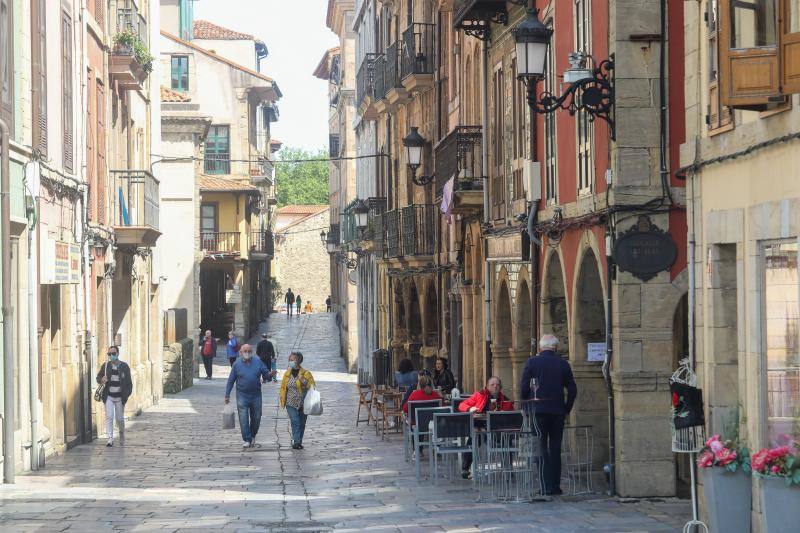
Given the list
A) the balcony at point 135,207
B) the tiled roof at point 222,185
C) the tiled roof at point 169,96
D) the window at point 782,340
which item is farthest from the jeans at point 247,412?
the tiled roof at point 222,185

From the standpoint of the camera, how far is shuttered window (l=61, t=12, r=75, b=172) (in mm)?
23297

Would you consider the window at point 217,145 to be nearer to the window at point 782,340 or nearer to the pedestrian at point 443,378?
the pedestrian at point 443,378

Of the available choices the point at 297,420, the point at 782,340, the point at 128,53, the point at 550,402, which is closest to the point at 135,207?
the point at 128,53

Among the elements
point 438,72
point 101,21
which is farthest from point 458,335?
point 101,21

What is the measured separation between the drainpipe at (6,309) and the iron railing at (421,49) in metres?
16.2

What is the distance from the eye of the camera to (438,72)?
32.1 metres

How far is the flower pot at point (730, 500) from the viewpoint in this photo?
11.4 m

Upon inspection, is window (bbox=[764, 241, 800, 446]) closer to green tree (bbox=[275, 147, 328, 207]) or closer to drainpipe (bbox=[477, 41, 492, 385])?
drainpipe (bbox=[477, 41, 492, 385])

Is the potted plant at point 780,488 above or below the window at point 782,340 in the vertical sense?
below

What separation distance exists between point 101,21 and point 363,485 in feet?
45.6

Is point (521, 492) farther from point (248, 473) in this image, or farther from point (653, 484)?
point (248, 473)

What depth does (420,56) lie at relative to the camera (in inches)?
1304

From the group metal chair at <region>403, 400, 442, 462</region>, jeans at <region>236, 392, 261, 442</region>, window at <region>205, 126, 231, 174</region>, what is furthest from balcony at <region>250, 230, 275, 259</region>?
metal chair at <region>403, 400, 442, 462</region>

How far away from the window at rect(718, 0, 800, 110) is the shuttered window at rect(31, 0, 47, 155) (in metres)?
11.7
